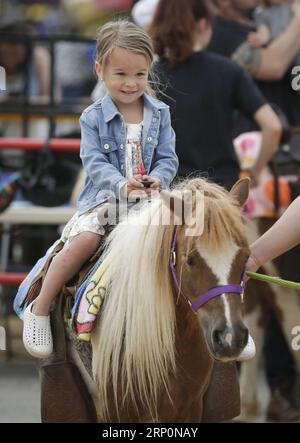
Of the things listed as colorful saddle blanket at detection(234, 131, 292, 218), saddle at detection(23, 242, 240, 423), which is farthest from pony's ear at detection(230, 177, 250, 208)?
colorful saddle blanket at detection(234, 131, 292, 218)

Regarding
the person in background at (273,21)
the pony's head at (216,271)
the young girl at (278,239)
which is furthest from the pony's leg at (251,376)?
the pony's head at (216,271)

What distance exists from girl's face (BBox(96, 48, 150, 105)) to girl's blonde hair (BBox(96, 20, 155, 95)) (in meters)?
0.02

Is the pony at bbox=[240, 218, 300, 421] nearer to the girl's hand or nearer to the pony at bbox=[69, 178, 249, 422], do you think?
the pony at bbox=[69, 178, 249, 422]

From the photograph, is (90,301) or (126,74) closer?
(90,301)

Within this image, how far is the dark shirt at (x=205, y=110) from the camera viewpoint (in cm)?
638

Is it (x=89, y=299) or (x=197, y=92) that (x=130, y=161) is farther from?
(x=197, y=92)

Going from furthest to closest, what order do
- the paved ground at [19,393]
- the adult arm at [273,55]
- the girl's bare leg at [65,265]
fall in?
the adult arm at [273,55] → the paved ground at [19,393] → the girl's bare leg at [65,265]

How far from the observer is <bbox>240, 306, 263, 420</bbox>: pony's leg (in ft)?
24.5

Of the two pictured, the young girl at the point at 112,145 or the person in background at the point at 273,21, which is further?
the person in background at the point at 273,21

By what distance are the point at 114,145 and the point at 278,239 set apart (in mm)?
787

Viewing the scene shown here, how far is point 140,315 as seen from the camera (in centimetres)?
463

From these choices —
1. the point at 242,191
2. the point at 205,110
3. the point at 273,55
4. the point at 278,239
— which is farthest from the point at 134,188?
the point at 273,55

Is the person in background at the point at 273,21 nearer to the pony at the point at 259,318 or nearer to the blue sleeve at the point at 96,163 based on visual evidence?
the pony at the point at 259,318

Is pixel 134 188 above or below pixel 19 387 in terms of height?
above
